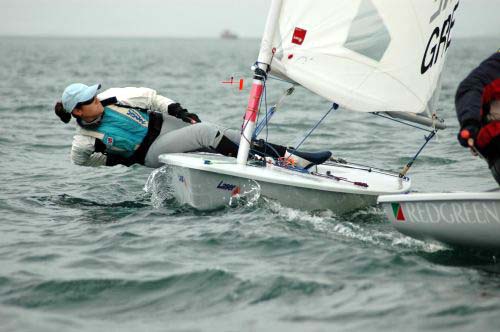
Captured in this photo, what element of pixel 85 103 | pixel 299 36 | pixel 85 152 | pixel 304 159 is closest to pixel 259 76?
pixel 299 36

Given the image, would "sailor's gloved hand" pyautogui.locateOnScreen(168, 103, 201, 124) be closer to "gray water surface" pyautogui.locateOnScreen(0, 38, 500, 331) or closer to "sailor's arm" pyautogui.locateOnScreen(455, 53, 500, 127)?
"gray water surface" pyautogui.locateOnScreen(0, 38, 500, 331)

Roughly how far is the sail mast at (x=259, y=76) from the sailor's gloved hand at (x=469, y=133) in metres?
1.84

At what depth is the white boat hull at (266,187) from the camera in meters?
5.66

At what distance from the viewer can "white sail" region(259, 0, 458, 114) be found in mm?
5914

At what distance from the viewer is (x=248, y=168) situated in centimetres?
584

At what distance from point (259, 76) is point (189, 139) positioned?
2.74ft

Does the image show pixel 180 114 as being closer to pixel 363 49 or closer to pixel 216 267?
pixel 363 49

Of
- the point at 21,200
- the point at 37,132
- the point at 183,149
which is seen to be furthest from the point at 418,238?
the point at 37,132

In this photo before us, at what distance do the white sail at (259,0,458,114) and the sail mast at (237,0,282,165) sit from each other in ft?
0.07

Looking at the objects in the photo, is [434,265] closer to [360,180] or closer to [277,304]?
[277,304]

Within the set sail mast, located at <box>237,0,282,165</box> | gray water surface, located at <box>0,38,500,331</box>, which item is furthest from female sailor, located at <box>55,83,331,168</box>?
gray water surface, located at <box>0,38,500,331</box>

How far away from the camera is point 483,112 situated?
4762 mm

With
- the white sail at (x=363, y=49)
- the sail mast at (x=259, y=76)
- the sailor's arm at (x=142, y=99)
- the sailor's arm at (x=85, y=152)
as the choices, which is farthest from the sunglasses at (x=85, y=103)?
the white sail at (x=363, y=49)

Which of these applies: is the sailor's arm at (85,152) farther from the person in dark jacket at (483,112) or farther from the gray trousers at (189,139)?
the person in dark jacket at (483,112)
